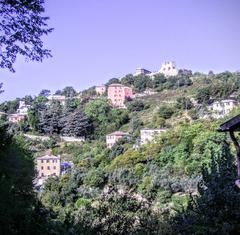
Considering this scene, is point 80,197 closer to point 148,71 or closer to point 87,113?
point 87,113

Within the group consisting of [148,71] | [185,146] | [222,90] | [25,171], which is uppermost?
[148,71]

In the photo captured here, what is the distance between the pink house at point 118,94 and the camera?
85.2 metres

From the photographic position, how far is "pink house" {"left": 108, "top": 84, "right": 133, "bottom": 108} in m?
85.2

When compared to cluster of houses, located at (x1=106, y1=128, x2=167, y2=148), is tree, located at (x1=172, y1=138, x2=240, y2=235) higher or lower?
lower

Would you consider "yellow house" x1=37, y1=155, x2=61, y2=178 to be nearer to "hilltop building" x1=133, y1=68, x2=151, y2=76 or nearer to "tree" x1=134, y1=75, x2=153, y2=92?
"tree" x1=134, y1=75, x2=153, y2=92

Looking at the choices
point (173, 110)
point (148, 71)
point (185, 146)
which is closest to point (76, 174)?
point (185, 146)

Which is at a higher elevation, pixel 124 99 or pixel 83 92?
pixel 83 92

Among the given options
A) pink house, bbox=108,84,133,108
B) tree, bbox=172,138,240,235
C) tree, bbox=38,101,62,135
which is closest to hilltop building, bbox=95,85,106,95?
pink house, bbox=108,84,133,108

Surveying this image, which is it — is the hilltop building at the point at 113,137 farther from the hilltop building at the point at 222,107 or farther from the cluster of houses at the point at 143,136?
the hilltop building at the point at 222,107

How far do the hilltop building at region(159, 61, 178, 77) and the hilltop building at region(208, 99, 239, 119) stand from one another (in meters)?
49.6

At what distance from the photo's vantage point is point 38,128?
228 feet

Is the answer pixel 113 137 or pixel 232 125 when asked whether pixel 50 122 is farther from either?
pixel 232 125

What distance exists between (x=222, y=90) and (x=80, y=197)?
36.8 metres

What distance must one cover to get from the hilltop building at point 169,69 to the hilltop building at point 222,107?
4958 cm
